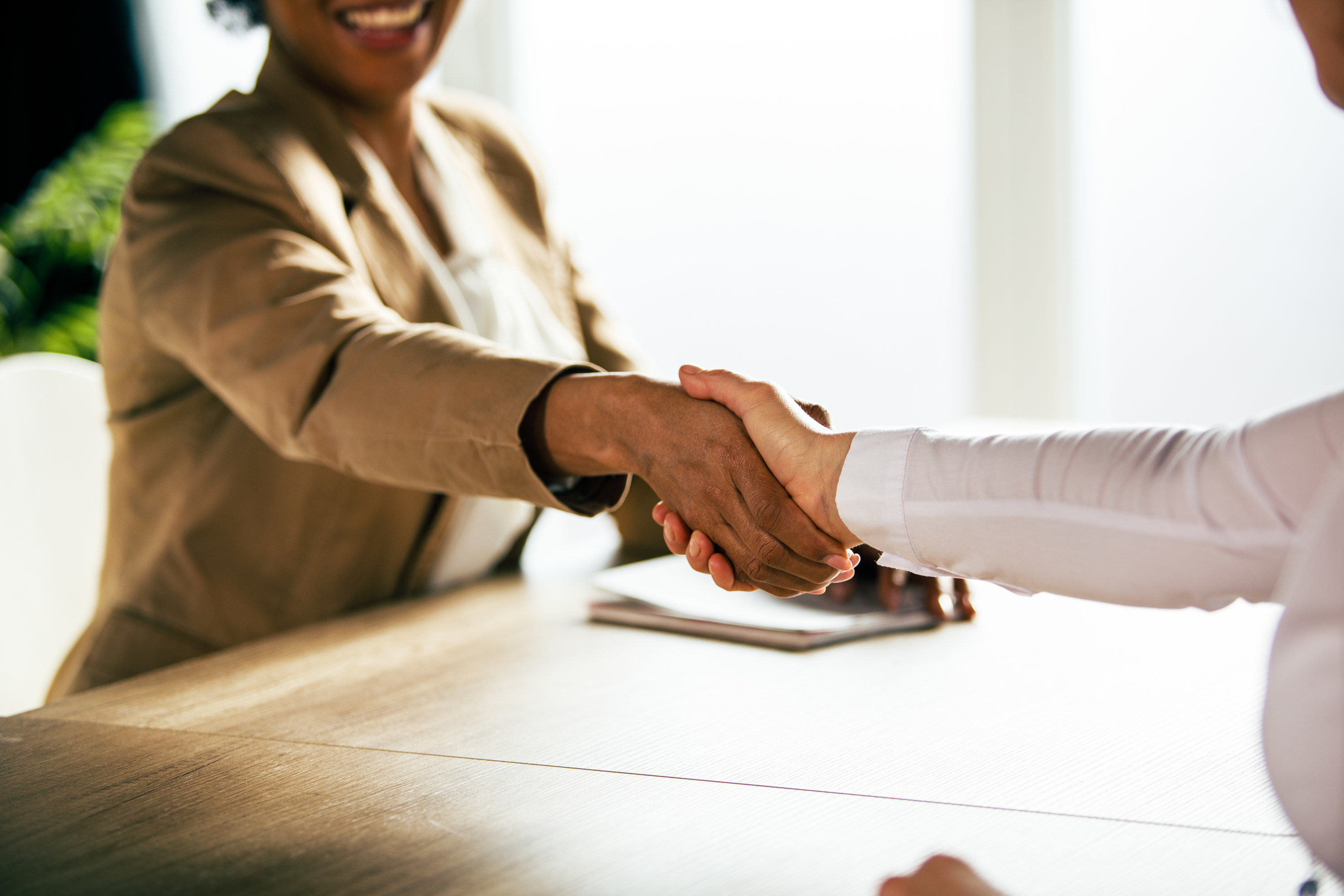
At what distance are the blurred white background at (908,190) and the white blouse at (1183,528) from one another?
132 centimetres

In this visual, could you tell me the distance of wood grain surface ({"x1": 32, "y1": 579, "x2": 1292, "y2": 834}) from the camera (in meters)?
0.68

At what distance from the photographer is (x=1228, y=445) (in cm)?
59

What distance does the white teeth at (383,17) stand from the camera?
1.37 m

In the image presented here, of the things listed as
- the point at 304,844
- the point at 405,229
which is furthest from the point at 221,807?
the point at 405,229

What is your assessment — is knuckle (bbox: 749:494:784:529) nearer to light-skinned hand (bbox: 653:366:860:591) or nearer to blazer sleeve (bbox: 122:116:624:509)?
light-skinned hand (bbox: 653:366:860:591)

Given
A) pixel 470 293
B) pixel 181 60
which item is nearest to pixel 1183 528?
pixel 470 293

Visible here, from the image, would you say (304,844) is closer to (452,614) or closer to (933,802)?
(933,802)

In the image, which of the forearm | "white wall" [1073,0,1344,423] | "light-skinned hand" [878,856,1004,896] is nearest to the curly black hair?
the forearm

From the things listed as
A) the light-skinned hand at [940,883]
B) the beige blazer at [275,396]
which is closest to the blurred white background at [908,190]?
the beige blazer at [275,396]

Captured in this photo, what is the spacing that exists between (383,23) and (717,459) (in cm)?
80

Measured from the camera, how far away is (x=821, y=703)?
0.84 metres

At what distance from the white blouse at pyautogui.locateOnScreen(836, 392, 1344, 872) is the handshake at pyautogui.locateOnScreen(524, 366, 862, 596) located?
5.1 inches

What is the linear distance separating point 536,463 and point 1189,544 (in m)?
0.57

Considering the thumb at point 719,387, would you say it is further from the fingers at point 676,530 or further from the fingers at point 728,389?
the fingers at point 676,530
